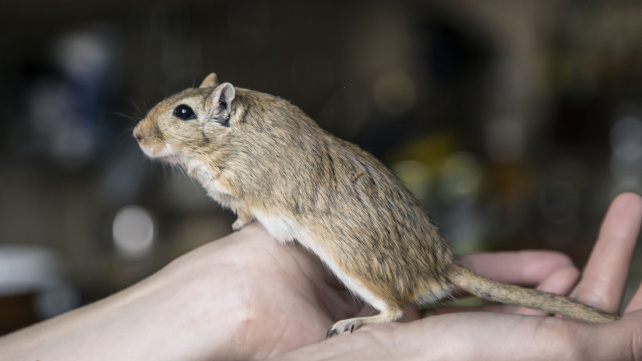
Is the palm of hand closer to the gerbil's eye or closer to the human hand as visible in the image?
the human hand

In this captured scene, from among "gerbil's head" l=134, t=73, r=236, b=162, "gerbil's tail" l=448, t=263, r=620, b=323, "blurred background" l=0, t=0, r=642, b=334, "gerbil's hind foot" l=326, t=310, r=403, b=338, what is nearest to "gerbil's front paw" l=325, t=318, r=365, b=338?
"gerbil's hind foot" l=326, t=310, r=403, b=338

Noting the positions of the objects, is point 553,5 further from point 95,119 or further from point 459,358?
point 459,358

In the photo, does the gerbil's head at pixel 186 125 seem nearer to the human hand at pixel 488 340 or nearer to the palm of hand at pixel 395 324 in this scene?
the palm of hand at pixel 395 324

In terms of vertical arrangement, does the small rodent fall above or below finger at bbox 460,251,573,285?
above

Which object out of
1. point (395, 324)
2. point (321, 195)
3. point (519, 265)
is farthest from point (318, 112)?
point (395, 324)

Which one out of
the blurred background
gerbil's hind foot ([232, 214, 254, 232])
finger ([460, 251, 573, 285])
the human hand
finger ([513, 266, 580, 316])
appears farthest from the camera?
the blurred background

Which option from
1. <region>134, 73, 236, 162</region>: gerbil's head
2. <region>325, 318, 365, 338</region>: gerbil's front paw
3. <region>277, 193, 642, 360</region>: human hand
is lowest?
<region>325, 318, 365, 338</region>: gerbil's front paw

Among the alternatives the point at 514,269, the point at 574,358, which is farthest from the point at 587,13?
the point at 574,358
